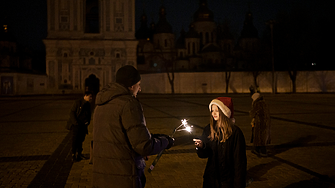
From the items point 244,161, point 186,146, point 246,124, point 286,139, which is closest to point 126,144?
point 244,161

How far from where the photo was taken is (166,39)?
75188 millimetres

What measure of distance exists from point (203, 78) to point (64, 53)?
20.4 m

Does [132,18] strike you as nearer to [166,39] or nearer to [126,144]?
[166,39]

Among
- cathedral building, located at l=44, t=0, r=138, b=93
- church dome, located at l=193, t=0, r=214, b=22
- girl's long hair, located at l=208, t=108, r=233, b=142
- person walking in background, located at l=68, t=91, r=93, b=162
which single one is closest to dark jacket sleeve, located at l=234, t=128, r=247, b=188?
girl's long hair, located at l=208, t=108, r=233, b=142

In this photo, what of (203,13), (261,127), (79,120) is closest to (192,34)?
(203,13)

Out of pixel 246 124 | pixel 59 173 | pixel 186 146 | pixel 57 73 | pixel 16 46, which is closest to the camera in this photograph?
pixel 59 173

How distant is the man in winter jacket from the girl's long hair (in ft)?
2.92

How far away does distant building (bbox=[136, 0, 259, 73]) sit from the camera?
68.0m

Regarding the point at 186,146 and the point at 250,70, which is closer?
the point at 186,146

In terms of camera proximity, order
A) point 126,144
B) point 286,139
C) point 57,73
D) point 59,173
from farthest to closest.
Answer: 1. point 57,73
2. point 286,139
3. point 59,173
4. point 126,144

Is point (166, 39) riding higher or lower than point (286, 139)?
higher

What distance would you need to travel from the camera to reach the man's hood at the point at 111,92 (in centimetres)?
308

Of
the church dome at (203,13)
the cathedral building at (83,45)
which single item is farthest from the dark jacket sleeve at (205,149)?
the church dome at (203,13)

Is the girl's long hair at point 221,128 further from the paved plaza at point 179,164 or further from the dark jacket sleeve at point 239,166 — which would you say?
the paved plaza at point 179,164
